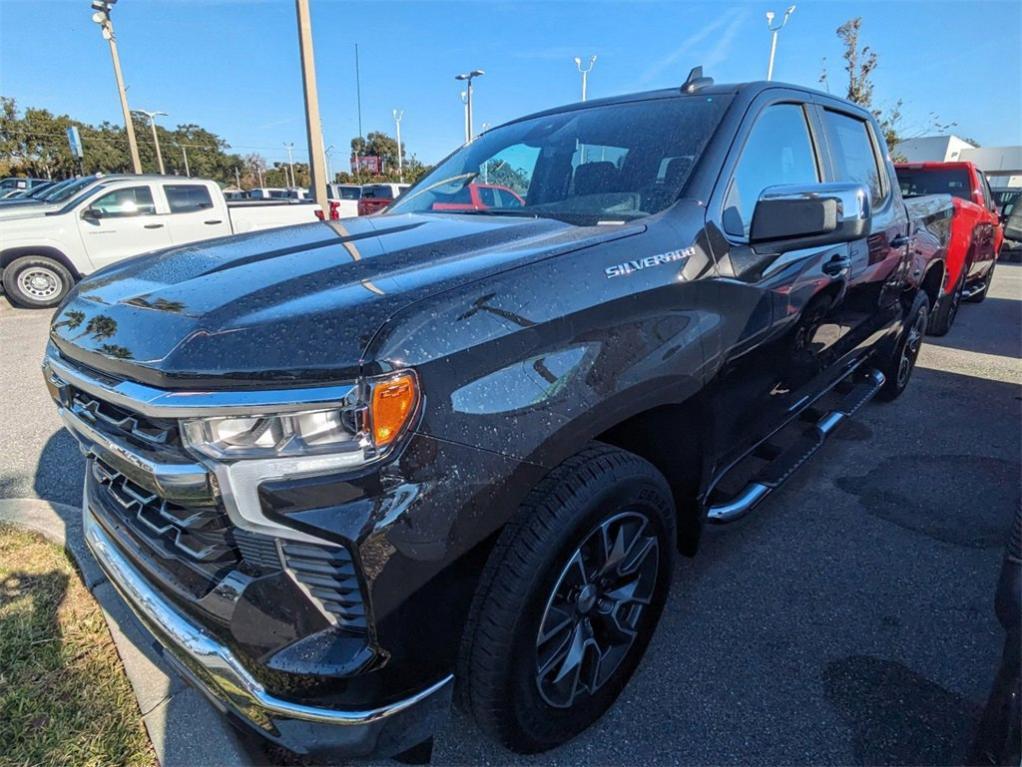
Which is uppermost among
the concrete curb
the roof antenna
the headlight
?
the roof antenna

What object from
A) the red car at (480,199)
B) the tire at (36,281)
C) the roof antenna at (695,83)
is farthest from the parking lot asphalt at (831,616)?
the tire at (36,281)

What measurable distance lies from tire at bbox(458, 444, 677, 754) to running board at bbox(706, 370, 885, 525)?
46 cm

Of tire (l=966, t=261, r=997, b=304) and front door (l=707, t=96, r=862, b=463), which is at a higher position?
front door (l=707, t=96, r=862, b=463)

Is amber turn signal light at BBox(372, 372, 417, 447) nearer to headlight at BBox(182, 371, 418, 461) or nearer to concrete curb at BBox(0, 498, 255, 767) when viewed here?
headlight at BBox(182, 371, 418, 461)

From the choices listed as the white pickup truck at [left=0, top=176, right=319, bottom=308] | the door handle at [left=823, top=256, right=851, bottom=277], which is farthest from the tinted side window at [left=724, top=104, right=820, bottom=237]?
the white pickup truck at [left=0, top=176, right=319, bottom=308]

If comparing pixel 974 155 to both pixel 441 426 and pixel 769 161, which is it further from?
pixel 441 426

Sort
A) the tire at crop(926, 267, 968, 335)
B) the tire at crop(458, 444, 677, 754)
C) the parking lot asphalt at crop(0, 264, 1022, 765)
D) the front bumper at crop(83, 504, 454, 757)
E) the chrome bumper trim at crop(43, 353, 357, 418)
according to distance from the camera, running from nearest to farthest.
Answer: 1. the chrome bumper trim at crop(43, 353, 357, 418)
2. the front bumper at crop(83, 504, 454, 757)
3. the tire at crop(458, 444, 677, 754)
4. the parking lot asphalt at crop(0, 264, 1022, 765)
5. the tire at crop(926, 267, 968, 335)

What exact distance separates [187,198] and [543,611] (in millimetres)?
10368

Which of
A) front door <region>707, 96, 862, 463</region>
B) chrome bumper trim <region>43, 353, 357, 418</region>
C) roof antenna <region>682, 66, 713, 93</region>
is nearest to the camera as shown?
chrome bumper trim <region>43, 353, 357, 418</region>

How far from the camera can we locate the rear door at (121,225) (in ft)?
28.8

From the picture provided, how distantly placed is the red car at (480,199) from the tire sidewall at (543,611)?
140cm

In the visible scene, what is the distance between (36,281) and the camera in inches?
337

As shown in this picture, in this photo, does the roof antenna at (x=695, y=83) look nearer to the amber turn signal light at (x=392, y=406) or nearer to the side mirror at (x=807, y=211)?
the side mirror at (x=807, y=211)

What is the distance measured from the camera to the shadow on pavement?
184 centimetres
